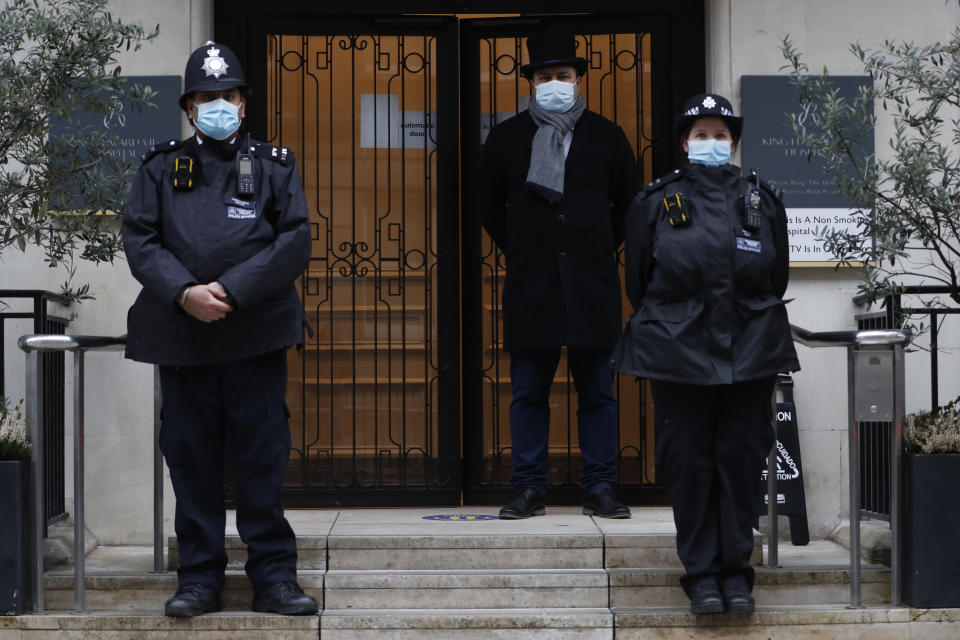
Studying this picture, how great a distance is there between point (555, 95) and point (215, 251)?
1.96 metres

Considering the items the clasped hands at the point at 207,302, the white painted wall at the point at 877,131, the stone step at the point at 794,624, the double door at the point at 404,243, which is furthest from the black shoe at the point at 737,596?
the clasped hands at the point at 207,302

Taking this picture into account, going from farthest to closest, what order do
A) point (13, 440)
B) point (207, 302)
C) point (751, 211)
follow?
point (13, 440) < point (751, 211) < point (207, 302)

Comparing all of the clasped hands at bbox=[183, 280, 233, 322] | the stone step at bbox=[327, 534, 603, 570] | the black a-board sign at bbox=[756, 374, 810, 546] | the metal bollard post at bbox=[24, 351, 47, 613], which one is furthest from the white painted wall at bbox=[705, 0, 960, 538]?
the metal bollard post at bbox=[24, 351, 47, 613]

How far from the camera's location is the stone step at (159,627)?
5281 mm

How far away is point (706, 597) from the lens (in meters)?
5.24

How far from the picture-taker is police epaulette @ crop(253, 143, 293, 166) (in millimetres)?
5375

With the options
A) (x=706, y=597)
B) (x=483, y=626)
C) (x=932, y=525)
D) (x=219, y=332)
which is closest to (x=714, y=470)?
(x=706, y=597)

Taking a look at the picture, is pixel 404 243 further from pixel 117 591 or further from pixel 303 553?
pixel 117 591

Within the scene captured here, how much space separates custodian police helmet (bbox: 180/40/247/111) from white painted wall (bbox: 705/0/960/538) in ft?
9.08

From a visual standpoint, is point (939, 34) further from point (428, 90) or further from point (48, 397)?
point (48, 397)

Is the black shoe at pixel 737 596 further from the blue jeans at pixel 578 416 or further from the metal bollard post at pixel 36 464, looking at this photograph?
the metal bollard post at pixel 36 464

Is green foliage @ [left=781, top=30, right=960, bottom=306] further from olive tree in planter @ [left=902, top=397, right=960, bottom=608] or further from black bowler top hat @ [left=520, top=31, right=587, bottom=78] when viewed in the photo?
black bowler top hat @ [left=520, top=31, right=587, bottom=78]

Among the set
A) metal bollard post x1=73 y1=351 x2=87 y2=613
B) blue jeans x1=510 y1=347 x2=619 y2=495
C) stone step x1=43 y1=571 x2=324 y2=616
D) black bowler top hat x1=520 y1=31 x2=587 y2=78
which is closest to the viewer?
metal bollard post x1=73 y1=351 x2=87 y2=613

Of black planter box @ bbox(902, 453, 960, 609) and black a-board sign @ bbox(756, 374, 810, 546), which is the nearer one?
black planter box @ bbox(902, 453, 960, 609)
